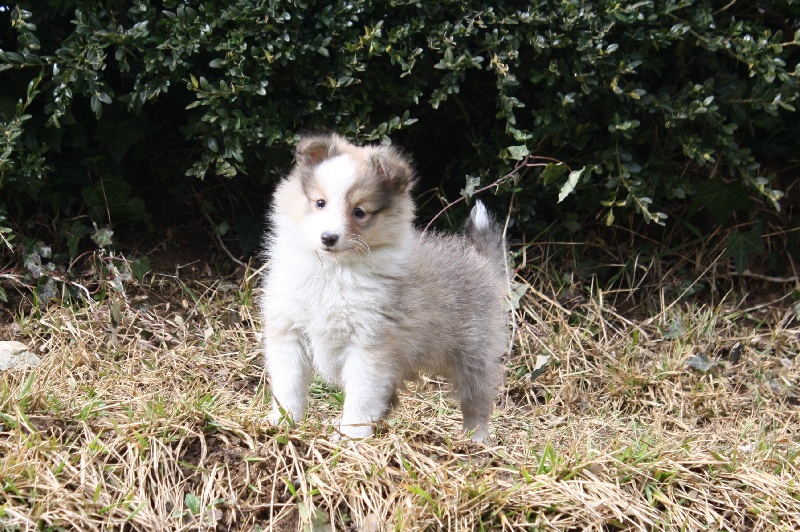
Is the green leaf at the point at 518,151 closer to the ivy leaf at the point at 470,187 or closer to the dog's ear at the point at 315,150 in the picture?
the ivy leaf at the point at 470,187

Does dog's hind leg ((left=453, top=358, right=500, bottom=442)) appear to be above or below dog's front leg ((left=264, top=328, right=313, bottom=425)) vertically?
below

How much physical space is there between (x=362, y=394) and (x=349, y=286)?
421mm

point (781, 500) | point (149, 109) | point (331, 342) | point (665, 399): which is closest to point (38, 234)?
point (149, 109)

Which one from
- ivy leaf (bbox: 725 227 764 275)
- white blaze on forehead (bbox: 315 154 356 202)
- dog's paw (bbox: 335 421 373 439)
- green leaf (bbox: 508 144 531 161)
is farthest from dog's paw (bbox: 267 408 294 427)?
ivy leaf (bbox: 725 227 764 275)

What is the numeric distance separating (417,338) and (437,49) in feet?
5.75

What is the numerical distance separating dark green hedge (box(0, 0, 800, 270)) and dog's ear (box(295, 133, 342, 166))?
3.55 feet

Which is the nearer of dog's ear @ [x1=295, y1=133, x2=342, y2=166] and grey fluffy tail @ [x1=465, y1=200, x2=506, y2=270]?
dog's ear @ [x1=295, y1=133, x2=342, y2=166]

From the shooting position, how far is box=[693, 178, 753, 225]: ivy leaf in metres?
5.59

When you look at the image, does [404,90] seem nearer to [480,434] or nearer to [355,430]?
[480,434]

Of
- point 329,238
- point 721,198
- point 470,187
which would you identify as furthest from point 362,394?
point 721,198

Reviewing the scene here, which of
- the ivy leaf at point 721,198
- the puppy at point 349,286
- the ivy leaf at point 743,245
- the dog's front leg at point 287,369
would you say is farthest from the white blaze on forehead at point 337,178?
the ivy leaf at point 743,245

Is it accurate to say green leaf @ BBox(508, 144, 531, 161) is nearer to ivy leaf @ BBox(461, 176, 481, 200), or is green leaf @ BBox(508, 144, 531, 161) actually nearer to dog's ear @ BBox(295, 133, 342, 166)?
ivy leaf @ BBox(461, 176, 481, 200)

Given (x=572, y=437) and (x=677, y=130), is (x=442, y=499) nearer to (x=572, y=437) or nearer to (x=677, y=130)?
(x=572, y=437)

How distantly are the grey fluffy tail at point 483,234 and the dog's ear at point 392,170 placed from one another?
0.95 m
